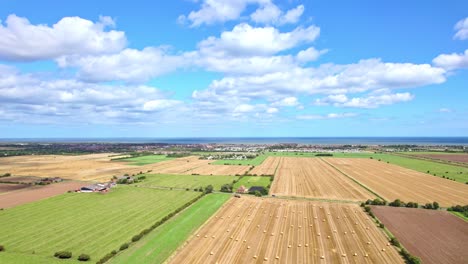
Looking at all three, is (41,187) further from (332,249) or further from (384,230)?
(384,230)

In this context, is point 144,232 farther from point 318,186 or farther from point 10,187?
point 10,187

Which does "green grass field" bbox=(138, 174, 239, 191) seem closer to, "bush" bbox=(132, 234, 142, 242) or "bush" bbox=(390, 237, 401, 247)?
"bush" bbox=(132, 234, 142, 242)

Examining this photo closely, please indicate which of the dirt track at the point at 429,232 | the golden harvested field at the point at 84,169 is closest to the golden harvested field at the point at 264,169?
the golden harvested field at the point at 84,169

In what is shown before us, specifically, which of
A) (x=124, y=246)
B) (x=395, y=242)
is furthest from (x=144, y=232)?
(x=395, y=242)

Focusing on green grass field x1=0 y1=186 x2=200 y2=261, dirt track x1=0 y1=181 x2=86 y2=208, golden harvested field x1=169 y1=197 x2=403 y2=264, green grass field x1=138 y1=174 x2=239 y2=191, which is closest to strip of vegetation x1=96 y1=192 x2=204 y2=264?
green grass field x1=0 y1=186 x2=200 y2=261

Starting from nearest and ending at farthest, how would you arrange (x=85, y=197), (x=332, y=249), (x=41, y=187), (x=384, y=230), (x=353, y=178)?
(x=332, y=249)
(x=384, y=230)
(x=85, y=197)
(x=41, y=187)
(x=353, y=178)

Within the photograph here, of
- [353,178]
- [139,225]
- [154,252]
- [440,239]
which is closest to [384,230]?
[440,239]
